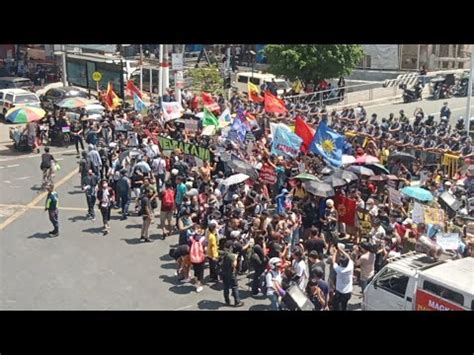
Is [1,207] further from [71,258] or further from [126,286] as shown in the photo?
[126,286]

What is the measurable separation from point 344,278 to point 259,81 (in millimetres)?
29007

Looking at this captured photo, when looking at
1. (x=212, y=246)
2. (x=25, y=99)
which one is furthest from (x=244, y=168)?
(x=25, y=99)

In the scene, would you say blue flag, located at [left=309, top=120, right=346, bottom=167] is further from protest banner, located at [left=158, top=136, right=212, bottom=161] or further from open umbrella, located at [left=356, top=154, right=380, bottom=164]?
protest banner, located at [left=158, top=136, right=212, bottom=161]

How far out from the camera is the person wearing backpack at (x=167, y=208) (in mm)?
15270

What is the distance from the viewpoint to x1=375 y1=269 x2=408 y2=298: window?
10180mm

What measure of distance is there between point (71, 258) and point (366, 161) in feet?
25.1

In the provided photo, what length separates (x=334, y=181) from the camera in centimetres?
1494

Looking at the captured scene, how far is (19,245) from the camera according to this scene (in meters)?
15.2

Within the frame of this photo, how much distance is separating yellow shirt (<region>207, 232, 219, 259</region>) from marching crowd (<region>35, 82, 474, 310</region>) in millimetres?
22

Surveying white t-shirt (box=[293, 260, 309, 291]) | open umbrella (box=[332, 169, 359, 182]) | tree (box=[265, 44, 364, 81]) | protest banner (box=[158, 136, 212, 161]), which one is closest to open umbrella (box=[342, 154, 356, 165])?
open umbrella (box=[332, 169, 359, 182])
